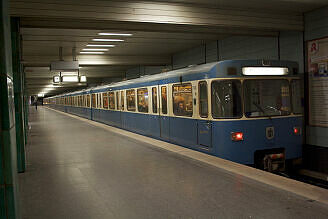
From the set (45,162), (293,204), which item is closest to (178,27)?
(45,162)

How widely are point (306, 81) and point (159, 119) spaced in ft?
15.3

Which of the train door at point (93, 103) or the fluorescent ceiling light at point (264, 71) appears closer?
the fluorescent ceiling light at point (264, 71)

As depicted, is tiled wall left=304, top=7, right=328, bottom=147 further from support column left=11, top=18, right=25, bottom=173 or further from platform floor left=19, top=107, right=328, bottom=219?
support column left=11, top=18, right=25, bottom=173

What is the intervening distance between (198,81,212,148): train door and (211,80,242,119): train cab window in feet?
1.36

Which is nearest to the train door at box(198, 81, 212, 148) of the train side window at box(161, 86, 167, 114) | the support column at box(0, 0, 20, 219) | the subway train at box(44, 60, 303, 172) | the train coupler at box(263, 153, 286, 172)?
the subway train at box(44, 60, 303, 172)

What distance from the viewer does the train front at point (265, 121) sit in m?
7.50

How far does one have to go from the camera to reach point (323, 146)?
29.8ft

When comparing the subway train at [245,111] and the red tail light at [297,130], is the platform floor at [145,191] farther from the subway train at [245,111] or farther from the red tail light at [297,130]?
the red tail light at [297,130]

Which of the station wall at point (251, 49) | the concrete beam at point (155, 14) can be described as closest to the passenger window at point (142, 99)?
the station wall at point (251, 49)

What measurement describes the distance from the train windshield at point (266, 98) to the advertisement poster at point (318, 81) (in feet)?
5.27

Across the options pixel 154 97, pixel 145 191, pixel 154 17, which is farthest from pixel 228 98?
pixel 154 97

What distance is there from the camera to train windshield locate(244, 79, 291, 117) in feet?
25.0

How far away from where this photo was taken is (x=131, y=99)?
14.1 meters

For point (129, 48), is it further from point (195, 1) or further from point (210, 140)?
point (210, 140)
